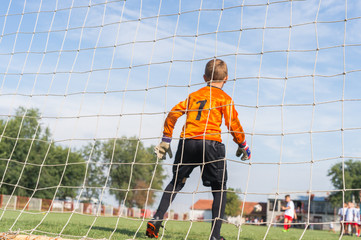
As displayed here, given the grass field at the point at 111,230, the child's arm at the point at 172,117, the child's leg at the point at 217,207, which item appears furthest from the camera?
the grass field at the point at 111,230

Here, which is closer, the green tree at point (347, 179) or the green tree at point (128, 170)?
the green tree at point (128, 170)

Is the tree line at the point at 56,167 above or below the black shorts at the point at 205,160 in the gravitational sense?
above

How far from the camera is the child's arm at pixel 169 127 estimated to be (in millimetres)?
4191

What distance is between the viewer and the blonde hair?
163 inches

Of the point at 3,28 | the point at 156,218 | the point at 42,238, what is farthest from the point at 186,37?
the point at 3,28

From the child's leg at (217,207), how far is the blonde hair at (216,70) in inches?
41.2

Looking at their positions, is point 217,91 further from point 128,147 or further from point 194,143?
point 128,147

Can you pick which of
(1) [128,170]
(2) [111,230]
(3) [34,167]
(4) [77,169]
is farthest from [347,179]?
(2) [111,230]

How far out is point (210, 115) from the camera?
400cm

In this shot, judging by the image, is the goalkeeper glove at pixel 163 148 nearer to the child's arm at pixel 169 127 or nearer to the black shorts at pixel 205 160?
the child's arm at pixel 169 127

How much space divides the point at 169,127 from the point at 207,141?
1.65 feet

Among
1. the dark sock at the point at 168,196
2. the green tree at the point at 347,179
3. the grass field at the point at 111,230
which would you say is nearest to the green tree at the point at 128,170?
the green tree at the point at 347,179

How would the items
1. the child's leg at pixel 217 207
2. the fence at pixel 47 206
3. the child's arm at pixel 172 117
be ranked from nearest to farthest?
the child's leg at pixel 217 207
the child's arm at pixel 172 117
the fence at pixel 47 206

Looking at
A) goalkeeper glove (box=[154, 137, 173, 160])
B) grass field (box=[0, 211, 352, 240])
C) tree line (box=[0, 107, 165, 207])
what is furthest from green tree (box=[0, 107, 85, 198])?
goalkeeper glove (box=[154, 137, 173, 160])
